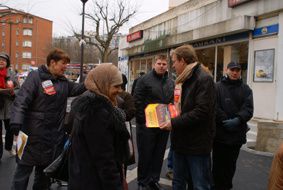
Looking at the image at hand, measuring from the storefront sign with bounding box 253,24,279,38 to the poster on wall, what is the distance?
546 mm

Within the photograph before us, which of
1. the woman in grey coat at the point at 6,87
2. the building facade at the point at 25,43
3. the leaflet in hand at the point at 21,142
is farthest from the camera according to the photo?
the building facade at the point at 25,43

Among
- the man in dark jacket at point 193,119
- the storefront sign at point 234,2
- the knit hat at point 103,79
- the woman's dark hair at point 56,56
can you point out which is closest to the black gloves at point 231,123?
the man in dark jacket at point 193,119

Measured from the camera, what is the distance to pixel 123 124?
2881 millimetres

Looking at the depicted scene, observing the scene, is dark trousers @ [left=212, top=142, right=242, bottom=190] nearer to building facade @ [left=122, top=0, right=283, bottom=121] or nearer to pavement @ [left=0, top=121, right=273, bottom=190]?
pavement @ [left=0, top=121, right=273, bottom=190]

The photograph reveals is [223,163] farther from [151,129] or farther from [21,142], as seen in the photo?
[21,142]

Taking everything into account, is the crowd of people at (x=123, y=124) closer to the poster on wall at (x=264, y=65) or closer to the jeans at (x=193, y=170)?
the jeans at (x=193, y=170)

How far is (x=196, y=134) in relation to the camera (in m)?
3.89

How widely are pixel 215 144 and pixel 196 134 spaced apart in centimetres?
122

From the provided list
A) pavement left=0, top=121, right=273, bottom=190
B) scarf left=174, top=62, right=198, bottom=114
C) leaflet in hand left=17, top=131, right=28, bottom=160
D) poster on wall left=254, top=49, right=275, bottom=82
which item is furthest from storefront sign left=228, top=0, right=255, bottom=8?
leaflet in hand left=17, top=131, right=28, bottom=160

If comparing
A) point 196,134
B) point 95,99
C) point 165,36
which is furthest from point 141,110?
point 165,36

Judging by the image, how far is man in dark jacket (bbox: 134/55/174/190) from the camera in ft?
17.3

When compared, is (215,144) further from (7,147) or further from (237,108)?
(7,147)

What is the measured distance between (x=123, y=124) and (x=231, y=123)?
225 centimetres

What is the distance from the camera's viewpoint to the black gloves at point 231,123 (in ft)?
15.6
